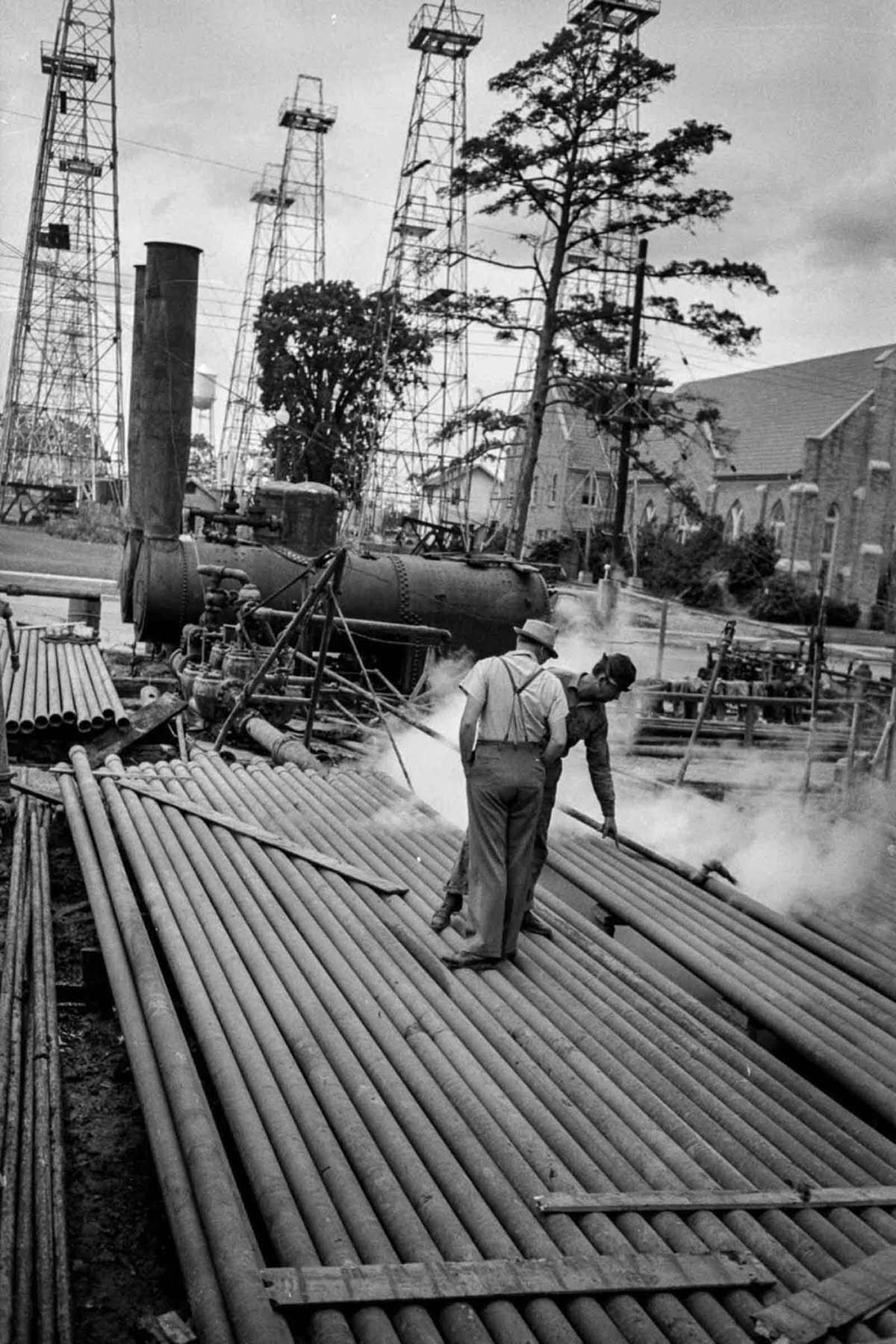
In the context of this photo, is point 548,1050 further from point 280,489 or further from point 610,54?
point 610,54

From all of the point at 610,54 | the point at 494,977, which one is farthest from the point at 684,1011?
the point at 610,54

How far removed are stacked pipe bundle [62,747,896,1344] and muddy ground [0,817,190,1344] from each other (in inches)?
12.0

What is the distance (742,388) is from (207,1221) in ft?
170

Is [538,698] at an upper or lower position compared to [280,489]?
lower

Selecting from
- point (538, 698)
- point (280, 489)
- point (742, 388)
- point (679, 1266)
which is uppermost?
point (742, 388)

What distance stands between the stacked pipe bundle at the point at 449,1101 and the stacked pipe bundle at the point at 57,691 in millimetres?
4375

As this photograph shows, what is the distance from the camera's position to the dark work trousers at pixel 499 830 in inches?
215

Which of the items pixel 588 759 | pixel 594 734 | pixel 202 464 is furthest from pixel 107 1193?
pixel 202 464

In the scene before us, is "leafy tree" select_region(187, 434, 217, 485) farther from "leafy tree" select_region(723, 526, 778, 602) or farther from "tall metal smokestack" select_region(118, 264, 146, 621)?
"tall metal smokestack" select_region(118, 264, 146, 621)

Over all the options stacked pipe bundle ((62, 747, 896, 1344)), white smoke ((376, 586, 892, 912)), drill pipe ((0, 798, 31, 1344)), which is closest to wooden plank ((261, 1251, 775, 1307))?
stacked pipe bundle ((62, 747, 896, 1344))

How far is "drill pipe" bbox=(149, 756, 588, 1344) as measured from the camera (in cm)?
336

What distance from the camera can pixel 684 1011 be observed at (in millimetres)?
5332

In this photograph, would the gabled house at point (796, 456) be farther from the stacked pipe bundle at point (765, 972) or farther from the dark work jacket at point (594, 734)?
the stacked pipe bundle at point (765, 972)

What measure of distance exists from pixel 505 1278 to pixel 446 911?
249 cm
